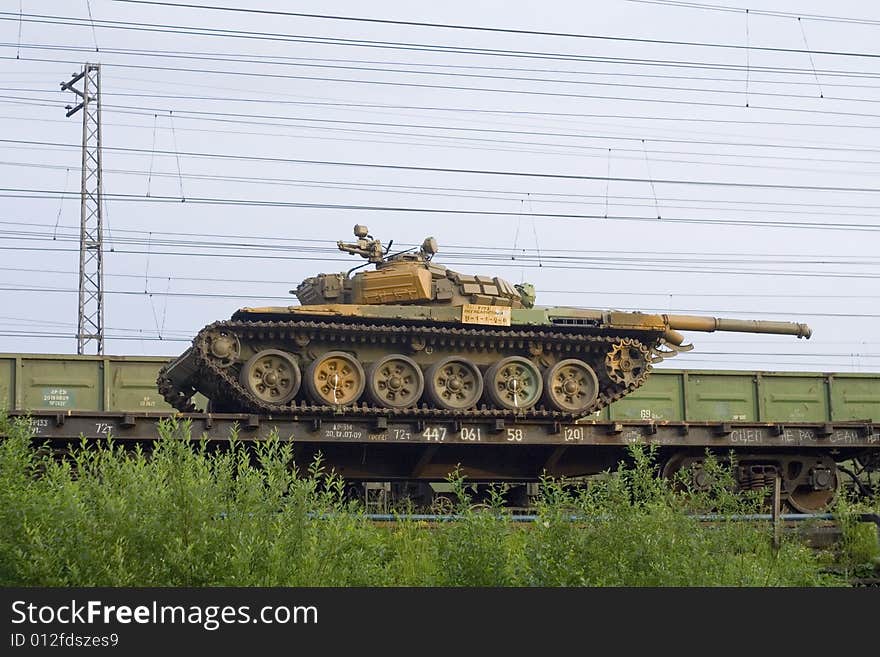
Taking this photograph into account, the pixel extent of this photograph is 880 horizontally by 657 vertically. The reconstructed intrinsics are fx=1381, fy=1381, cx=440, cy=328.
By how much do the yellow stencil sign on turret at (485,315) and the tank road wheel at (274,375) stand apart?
2.84m

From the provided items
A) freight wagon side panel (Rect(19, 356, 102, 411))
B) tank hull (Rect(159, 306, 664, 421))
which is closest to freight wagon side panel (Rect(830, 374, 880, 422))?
tank hull (Rect(159, 306, 664, 421))

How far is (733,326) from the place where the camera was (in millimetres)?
25188

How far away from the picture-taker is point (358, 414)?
2102 cm

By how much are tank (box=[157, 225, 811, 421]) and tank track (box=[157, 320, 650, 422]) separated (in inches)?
0.9

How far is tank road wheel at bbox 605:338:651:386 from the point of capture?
23094mm

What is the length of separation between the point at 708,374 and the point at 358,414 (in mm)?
12640

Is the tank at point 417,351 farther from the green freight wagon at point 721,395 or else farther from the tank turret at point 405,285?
the green freight wagon at point 721,395

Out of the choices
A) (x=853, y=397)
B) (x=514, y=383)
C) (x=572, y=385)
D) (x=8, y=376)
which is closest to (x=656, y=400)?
(x=853, y=397)

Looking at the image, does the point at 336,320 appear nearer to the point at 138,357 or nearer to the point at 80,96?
the point at 138,357

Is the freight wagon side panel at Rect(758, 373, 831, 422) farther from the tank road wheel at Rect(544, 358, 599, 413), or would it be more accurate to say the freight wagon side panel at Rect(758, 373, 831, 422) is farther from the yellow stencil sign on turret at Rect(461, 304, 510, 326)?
the yellow stencil sign on turret at Rect(461, 304, 510, 326)

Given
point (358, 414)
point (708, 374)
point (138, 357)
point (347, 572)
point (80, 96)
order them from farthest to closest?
point (80, 96) < point (708, 374) < point (138, 357) < point (358, 414) < point (347, 572)

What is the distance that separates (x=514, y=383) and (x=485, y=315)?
121 cm

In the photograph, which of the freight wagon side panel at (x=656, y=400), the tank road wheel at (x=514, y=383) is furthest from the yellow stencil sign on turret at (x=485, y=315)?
the freight wagon side panel at (x=656, y=400)

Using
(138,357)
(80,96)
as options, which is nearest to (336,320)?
(138,357)
